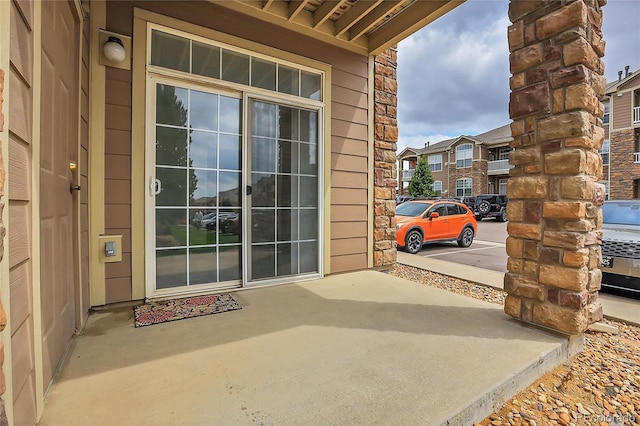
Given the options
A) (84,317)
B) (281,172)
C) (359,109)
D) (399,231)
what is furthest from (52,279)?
(399,231)

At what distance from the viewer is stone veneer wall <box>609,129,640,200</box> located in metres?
13.8

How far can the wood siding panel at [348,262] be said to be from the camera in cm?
350

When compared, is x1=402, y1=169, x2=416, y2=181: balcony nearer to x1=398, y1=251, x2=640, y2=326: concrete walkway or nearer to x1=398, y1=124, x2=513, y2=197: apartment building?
x1=398, y1=124, x2=513, y2=197: apartment building

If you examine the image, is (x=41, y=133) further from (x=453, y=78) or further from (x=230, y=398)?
(x=453, y=78)

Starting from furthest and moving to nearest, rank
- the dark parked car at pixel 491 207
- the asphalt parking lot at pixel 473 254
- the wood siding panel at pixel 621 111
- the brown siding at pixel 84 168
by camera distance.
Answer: the dark parked car at pixel 491 207
the wood siding panel at pixel 621 111
the asphalt parking lot at pixel 473 254
the brown siding at pixel 84 168

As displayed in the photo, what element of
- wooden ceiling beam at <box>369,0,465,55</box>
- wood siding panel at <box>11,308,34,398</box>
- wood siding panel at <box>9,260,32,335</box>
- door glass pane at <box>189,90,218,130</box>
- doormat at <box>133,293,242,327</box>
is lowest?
doormat at <box>133,293,242,327</box>

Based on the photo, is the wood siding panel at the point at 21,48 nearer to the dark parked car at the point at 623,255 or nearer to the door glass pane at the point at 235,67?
the door glass pane at the point at 235,67

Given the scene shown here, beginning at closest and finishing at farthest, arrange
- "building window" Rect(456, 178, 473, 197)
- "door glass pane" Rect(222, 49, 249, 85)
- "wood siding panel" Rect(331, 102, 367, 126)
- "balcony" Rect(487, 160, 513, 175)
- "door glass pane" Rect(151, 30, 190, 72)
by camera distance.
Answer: "door glass pane" Rect(151, 30, 190, 72)
"door glass pane" Rect(222, 49, 249, 85)
"wood siding panel" Rect(331, 102, 367, 126)
"balcony" Rect(487, 160, 513, 175)
"building window" Rect(456, 178, 473, 197)

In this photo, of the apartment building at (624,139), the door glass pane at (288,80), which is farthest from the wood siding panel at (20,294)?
the apartment building at (624,139)

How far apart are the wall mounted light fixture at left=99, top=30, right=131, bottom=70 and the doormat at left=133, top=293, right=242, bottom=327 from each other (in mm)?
1924

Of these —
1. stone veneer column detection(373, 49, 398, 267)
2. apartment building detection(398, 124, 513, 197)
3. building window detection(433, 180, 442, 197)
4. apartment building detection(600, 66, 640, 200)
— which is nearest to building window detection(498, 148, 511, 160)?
apartment building detection(398, 124, 513, 197)

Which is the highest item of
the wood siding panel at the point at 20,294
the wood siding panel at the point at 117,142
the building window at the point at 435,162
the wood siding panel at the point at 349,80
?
the building window at the point at 435,162

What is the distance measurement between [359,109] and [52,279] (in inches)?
128

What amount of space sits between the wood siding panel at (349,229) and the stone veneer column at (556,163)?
1.72 m
